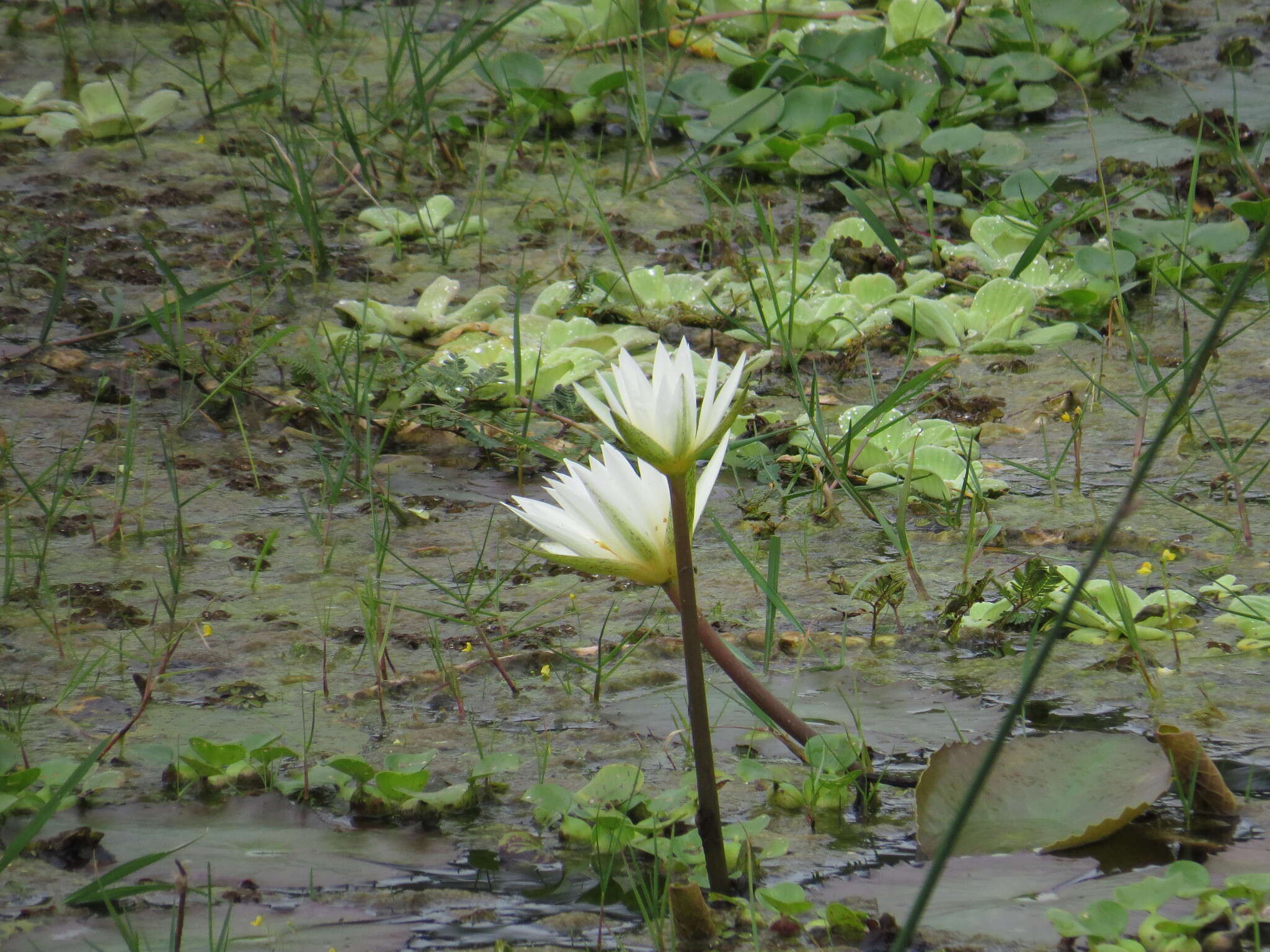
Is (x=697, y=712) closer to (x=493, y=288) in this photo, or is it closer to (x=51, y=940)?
(x=51, y=940)

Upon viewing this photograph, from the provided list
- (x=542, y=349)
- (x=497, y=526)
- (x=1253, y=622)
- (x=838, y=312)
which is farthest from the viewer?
(x=838, y=312)

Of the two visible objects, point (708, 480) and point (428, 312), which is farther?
point (428, 312)

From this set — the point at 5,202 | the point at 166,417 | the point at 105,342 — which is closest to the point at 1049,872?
the point at 166,417

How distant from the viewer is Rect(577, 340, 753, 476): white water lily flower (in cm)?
106

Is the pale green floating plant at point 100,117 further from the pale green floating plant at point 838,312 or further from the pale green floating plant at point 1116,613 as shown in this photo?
the pale green floating plant at point 1116,613

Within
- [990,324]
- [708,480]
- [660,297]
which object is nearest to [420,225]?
[660,297]

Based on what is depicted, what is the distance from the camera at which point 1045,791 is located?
4.38 ft

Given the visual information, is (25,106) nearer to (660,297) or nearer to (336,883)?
(660,297)

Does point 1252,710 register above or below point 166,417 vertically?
below

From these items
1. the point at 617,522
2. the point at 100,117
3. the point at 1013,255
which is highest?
the point at 100,117

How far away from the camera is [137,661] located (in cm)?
177

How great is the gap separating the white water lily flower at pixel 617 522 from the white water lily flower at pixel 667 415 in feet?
0.18

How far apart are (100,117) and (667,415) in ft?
11.1

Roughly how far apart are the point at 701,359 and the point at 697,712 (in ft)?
5.51
